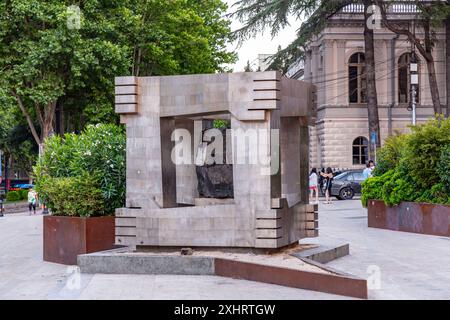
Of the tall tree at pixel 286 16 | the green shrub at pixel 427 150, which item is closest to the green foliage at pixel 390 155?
the green shrub at pixel 427 150

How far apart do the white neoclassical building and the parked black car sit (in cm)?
1166

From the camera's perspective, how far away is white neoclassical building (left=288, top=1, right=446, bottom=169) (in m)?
53.2

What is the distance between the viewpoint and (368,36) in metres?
44.3

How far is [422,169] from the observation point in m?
19.4

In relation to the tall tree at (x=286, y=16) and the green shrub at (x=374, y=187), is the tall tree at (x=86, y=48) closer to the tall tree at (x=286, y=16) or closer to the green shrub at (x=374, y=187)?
the tall tree at (x=286, y=16)

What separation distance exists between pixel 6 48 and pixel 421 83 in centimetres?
2645

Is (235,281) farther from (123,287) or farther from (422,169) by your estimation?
(422,169)

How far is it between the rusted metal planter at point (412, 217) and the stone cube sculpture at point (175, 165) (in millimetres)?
5976

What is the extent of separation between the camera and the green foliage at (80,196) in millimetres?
14523

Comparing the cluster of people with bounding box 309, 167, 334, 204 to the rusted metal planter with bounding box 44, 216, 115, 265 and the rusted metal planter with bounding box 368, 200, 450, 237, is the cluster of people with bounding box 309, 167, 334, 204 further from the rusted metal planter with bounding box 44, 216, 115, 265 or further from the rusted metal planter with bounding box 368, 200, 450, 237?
the rusted metal planter with bounding box 44, 216, 115, 265

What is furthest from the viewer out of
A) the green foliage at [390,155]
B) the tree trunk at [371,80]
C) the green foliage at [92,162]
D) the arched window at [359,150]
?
the arched window at [359,150]

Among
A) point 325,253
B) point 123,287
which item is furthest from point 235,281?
point 325,253

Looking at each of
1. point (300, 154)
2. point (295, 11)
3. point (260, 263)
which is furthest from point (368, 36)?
point (260, 263)

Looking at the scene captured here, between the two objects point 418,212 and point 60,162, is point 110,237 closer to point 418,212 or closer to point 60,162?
point 60,162
